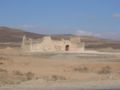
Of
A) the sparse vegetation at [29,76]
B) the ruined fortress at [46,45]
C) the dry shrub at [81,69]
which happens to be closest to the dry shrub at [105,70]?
the dry shrub at [81,69]

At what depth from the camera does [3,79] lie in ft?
76.8

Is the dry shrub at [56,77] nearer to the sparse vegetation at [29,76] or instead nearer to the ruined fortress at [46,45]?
the sparse vegetation at [29,76]

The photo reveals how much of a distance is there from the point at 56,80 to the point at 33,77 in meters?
2.07

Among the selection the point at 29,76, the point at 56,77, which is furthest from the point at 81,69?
the point at 29,76

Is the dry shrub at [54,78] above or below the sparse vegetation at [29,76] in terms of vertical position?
below

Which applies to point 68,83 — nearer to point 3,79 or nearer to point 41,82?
point 41,82

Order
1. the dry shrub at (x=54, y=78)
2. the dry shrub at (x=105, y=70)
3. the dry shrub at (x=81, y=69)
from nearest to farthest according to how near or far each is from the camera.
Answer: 1. the dry shrub at (x=54, y=78)
2. the dry shrub at (x=105, y=70)
3. the dry shrub at (x=81, y=69)

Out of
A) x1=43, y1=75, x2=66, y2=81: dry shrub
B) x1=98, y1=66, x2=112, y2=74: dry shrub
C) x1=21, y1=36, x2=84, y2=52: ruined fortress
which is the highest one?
x1=21, y1=36, x2=84, y2=52: ruined fortress

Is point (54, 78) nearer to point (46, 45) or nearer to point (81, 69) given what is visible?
point (81, 69)

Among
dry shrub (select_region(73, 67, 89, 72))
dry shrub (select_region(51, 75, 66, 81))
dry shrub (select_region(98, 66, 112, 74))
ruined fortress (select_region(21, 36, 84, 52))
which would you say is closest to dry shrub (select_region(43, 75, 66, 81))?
dry shrub (select_region(51, 75, 66, 81))

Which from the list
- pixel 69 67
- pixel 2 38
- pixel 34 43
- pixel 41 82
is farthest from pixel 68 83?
pixel 2 38

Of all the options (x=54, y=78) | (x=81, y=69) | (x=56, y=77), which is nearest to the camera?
(x=54, y=78)

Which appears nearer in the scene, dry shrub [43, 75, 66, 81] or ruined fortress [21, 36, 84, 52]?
dry shrub [43, 75, 66, 81]

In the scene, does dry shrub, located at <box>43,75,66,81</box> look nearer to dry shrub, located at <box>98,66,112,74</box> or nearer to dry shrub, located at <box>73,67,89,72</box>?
dry shrub, located at <box>98,66,112,74</box>
